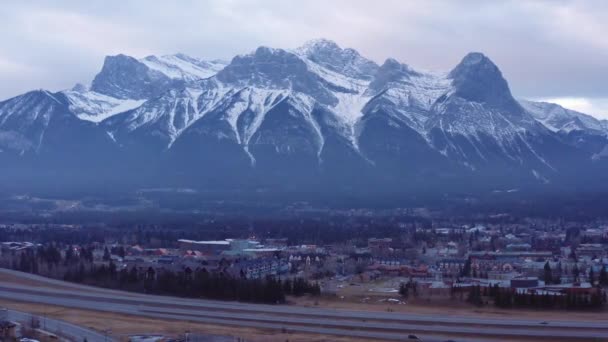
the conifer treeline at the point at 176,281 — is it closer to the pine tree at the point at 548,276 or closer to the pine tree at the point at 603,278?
the pine tree at the point at 548,276

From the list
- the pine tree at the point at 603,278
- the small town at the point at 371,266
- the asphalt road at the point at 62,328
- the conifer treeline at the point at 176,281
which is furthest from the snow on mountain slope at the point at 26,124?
the asphalt road at the point at 62,328

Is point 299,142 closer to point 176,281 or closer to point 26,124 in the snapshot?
point 26,124

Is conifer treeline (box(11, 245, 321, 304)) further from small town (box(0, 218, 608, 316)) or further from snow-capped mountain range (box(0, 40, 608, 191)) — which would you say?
snow-capped mountain range (box(0, 40, 608, 191))

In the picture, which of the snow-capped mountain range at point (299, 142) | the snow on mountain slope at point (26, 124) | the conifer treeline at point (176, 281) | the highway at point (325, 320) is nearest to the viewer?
the highway at point (325, 320)

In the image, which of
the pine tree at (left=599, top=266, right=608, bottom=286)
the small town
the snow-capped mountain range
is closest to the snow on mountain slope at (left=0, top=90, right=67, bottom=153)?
the snow-capped mountain range

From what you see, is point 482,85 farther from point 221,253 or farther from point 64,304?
point 64,304

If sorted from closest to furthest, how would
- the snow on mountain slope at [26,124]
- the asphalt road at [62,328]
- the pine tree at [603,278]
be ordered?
the asphalt road at [62,328]
the pine tree at [603,278]
the snow on mountain slope at [26,124]
